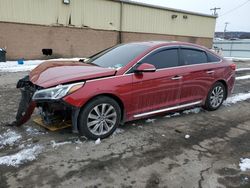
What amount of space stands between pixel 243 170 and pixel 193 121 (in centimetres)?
209

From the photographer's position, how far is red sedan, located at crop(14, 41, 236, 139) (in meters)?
4.54

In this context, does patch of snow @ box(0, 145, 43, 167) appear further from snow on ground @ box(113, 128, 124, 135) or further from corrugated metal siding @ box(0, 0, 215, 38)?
corrugated metal siding @ box(0, 0, 215, 38)

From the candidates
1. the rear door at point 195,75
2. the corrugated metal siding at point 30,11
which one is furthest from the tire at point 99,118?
the corrugated metal siding at point 30,11

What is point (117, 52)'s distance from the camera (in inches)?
230

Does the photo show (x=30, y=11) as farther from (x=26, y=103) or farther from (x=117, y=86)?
(x=117, y=86)

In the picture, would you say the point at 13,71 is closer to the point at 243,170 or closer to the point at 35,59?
the point at 35,59

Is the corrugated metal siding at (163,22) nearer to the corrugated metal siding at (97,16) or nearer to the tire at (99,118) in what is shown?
the corrugated metal siding at (97,16)

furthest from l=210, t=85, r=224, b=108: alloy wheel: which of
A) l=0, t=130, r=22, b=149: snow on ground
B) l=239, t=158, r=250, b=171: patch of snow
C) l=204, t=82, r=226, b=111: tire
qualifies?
l=0, t=130, r=22, b=149: snow on ground

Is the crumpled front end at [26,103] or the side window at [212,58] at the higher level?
the side window at [212,58]

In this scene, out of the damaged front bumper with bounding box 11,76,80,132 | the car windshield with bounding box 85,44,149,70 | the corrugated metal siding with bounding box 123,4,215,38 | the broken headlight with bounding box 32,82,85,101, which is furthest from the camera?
the corrugated metal siding with bounding box 123,4,215,38

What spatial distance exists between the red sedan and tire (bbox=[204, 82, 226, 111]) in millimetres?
212

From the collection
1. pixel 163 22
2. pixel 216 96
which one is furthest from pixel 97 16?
pixel 216 96

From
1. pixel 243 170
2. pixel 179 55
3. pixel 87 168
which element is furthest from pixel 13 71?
pixel 243 170

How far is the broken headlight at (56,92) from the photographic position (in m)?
4.39
